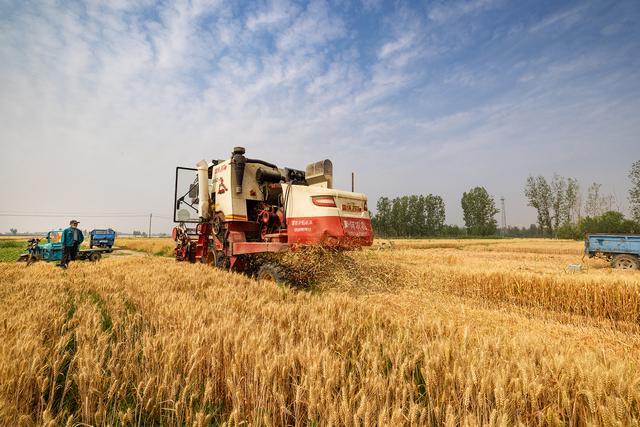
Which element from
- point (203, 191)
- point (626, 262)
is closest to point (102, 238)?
point (203, 191)

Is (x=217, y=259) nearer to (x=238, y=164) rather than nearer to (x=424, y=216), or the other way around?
(x=238, y=164)

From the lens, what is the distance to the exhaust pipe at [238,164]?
25.3ft

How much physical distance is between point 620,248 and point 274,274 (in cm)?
1677

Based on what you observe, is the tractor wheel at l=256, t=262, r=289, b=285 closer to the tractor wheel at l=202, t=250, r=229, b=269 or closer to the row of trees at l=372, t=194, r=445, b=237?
the tractor wheel at l=202, t=250, r=229, b=269

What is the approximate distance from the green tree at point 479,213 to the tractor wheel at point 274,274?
261 feet

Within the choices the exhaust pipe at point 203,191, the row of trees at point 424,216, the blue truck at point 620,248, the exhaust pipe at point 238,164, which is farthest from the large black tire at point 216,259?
the row of trees at point 424,216

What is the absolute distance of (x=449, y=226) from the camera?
281ft

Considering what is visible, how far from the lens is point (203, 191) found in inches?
363

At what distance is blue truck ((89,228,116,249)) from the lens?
24031mm

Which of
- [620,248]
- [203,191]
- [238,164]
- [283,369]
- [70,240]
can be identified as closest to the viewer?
[283,369]

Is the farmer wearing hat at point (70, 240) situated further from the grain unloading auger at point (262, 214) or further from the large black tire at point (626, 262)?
the large black tire at point (626, 262)

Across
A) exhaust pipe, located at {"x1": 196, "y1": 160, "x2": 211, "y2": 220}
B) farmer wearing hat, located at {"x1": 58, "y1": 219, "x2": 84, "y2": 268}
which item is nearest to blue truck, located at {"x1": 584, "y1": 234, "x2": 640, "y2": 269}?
exhaust pipe, located at {"x1": 196, "y1": 160, "x2": 211, "y2": 220}

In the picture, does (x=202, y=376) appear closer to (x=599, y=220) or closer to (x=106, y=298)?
(x=106, y=298)

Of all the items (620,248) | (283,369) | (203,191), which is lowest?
(620,248)
